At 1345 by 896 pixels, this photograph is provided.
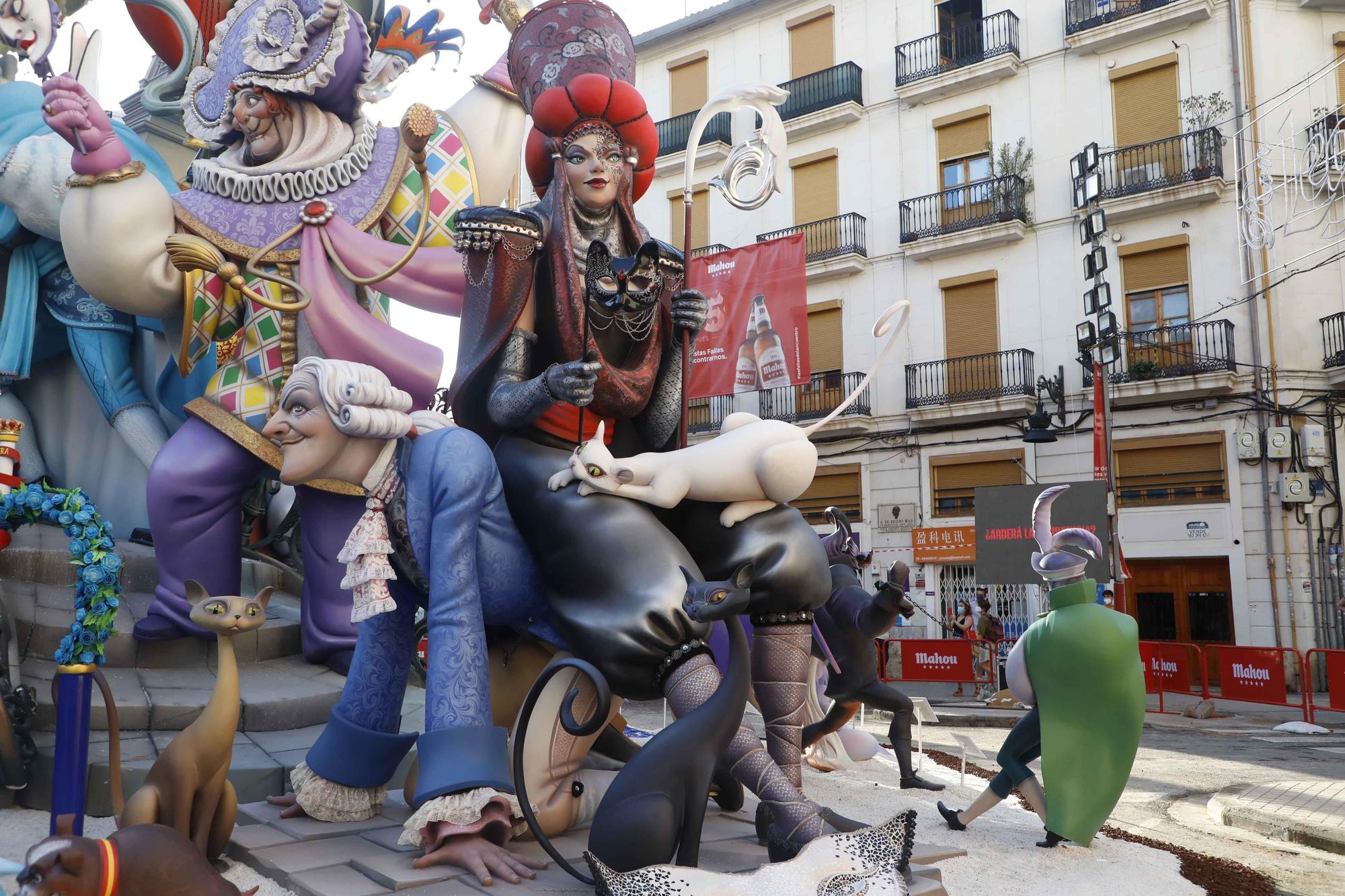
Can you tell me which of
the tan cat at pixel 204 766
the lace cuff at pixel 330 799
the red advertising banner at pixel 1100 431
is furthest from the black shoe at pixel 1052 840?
the red advertising banner at pixel 1100 431

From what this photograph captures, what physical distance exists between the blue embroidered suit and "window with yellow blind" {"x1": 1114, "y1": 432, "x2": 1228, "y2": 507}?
13.7 m

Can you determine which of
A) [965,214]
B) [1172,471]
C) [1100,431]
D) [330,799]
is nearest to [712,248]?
[965,214]

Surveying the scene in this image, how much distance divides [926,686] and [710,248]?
8950mm

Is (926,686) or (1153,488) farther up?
(1153,488)

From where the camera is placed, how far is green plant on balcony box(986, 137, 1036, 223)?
53.4 ft

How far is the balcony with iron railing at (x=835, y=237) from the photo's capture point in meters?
17.6

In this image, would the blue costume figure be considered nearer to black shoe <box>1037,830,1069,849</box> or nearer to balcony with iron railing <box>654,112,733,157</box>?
black shoe <box>1037,830,1069,849</box>

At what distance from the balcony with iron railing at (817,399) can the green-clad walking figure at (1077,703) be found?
1338cm

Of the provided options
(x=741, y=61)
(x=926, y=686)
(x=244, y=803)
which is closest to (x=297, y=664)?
(x=244, y=803)

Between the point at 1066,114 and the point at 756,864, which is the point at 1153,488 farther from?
the point at 756,864

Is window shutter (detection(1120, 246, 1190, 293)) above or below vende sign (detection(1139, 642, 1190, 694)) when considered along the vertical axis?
above

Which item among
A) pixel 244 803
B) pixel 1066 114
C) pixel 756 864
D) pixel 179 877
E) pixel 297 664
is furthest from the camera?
pixel 1066 114

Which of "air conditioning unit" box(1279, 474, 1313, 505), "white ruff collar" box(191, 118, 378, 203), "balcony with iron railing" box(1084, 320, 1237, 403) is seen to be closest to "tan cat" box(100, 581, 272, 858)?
"white ruff collar" box(191, 118, 378, 203)

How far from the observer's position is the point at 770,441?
3.01m
